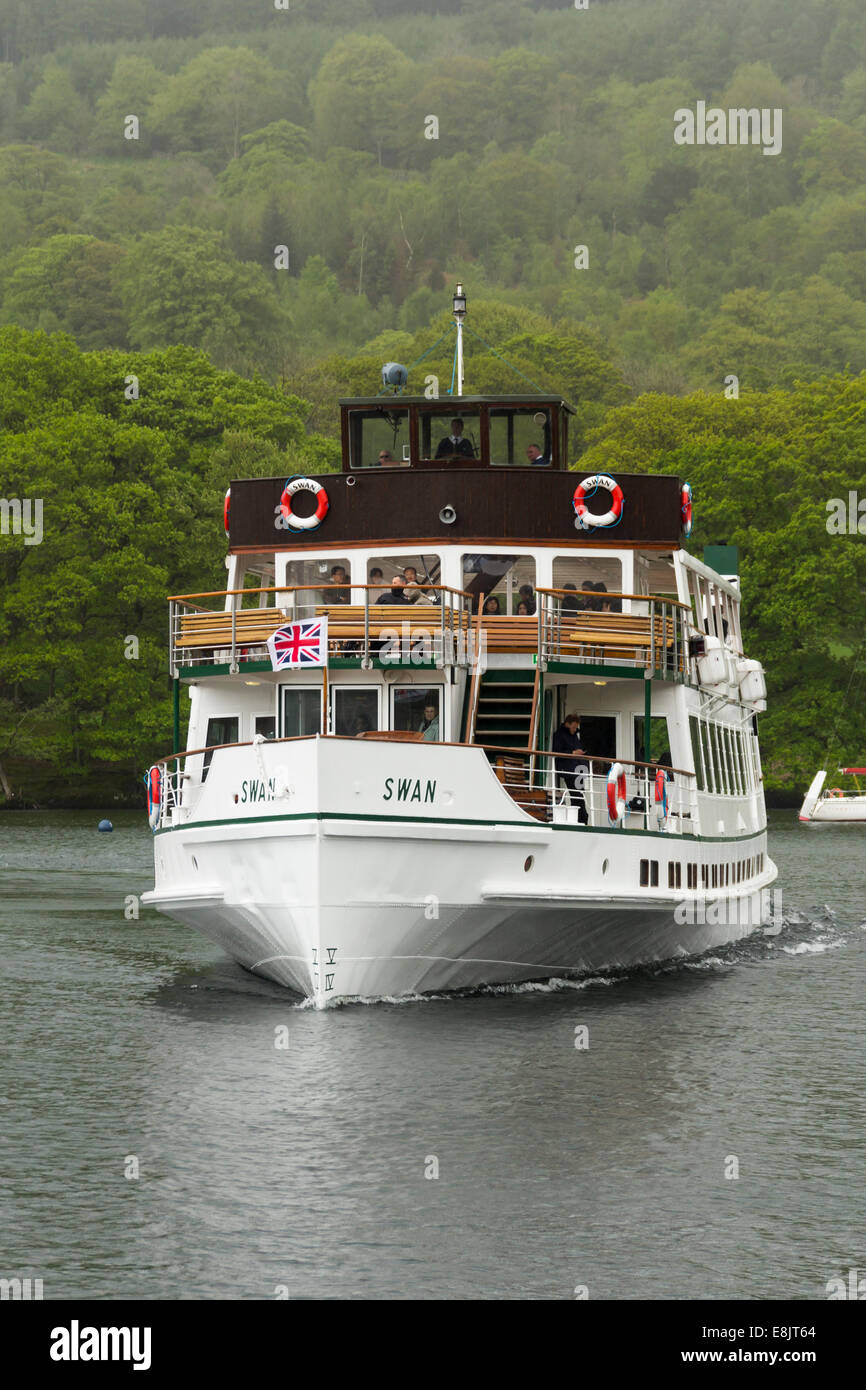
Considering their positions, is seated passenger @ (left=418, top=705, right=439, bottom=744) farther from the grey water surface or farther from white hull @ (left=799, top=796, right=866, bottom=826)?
white hull @ (left=799, top=796, right=866, bottom=826)

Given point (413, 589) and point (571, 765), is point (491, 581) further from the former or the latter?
point (571, 765)

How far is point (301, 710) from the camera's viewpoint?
2873 cm

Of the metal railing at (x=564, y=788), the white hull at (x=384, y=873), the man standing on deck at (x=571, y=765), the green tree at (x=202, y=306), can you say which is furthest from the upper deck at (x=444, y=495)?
the green tree at (x=202, y=306)

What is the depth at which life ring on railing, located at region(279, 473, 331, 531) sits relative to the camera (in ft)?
100

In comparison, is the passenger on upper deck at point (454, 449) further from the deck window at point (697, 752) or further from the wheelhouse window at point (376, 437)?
the deck window at point (697, 752)

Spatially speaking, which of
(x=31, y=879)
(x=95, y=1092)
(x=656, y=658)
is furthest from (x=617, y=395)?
(x=95, y=1092)

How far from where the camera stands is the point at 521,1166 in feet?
58.4

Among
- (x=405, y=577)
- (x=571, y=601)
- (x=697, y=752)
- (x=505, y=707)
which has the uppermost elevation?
(x=571, y=601)

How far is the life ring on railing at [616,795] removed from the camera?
26859 mm

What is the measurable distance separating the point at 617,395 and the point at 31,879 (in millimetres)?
95884

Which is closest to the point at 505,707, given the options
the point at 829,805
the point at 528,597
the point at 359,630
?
the point at 528,597

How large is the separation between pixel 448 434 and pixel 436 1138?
1493 cm

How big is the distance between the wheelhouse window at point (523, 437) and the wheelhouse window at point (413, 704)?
16.7 feet
